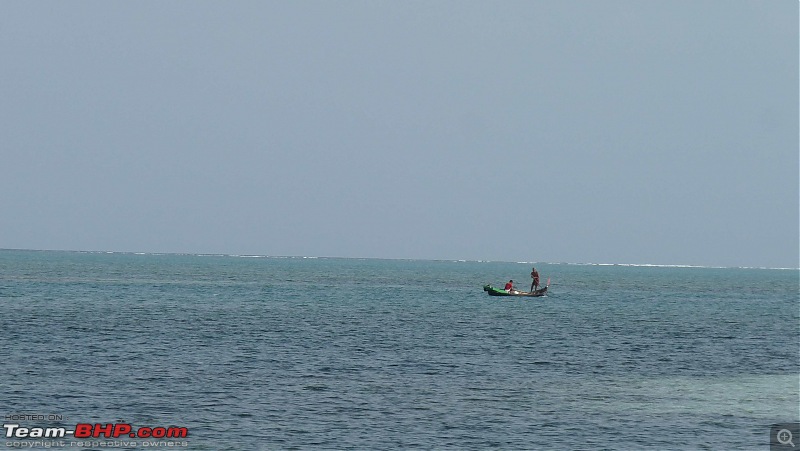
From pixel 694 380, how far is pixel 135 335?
34515 millimetres

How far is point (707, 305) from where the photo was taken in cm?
12812

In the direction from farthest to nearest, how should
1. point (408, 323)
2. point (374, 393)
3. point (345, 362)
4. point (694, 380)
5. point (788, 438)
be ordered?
point (408, 323)
point (345, 362)
point (694, 380)
point (374, 393)
point (788, 438)

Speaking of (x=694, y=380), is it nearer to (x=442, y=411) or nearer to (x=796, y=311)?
(x=442, y=411)

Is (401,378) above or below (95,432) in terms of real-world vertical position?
above

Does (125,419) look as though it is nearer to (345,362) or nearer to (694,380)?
(345,362)

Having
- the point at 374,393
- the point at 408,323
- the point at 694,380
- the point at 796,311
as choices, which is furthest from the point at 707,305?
the point at 374,393

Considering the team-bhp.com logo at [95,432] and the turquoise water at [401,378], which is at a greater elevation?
the turquoise water at [401,378]

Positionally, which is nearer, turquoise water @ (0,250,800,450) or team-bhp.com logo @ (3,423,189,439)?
team-bhp.com logo @ (3,423,189,439)

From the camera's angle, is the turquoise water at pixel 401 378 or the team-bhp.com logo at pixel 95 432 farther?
the turquoise water at pixel 401 378

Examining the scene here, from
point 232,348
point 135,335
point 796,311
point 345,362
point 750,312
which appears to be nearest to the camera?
point 345,362

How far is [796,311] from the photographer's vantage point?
12006 centimetres

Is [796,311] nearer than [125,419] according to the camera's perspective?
No

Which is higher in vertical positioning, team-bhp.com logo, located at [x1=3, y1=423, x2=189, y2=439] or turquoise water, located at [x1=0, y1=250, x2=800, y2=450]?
turquoise water, located at [x1=0, y1=250, x2=800, y2=450]

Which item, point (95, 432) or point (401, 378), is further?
point (401, 378)
